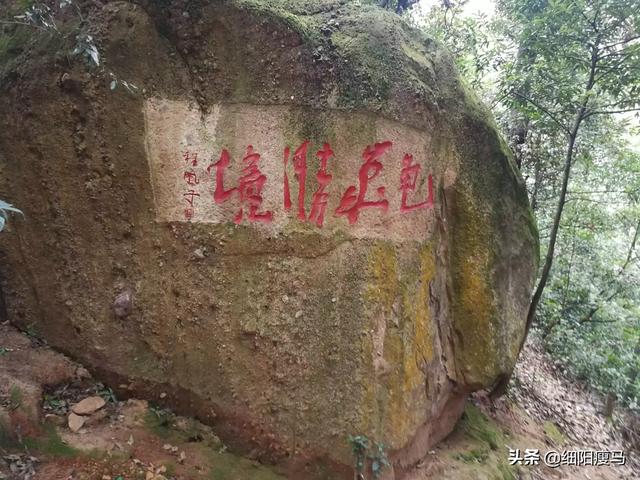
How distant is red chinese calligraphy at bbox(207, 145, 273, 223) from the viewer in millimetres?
3379

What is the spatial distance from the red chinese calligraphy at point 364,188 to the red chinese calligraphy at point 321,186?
12cm

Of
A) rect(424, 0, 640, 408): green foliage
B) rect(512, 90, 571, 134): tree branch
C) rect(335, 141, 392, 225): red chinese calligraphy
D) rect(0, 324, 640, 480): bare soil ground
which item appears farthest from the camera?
rect(512, 90, 571, 134): tree branch

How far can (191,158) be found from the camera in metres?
3.43

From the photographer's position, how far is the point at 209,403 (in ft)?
11.0

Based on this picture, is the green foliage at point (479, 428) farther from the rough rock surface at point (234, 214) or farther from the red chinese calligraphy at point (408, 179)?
the red chinese calligraphy at point (408, 179)

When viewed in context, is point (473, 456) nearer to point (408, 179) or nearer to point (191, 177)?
point (408, 179)

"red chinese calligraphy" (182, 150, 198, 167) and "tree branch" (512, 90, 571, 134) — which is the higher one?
"tree branch" (512, 90, 571, 134)

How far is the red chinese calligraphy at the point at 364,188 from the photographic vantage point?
3.38m

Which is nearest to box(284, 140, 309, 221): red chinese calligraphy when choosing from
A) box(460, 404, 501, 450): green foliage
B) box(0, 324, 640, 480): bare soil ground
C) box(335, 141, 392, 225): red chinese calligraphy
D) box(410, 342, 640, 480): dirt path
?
box(335, 141, 392, 225): red chinese calligraphy

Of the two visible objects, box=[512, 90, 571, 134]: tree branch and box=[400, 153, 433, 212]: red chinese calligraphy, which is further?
box=[512, 90, 571, 134]: tree branch

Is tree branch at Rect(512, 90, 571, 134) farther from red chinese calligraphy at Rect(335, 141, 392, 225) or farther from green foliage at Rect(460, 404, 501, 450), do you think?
green foliage at Rect(460, 404, 501, 450)

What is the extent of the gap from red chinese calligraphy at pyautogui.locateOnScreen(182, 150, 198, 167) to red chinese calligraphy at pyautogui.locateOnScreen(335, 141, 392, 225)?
1172 millimetres

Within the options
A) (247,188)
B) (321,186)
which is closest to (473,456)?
(321,186)

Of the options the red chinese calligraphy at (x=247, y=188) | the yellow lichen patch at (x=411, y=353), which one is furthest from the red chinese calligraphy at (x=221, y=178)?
the yellow lichen patch at (x=411, y=353)
